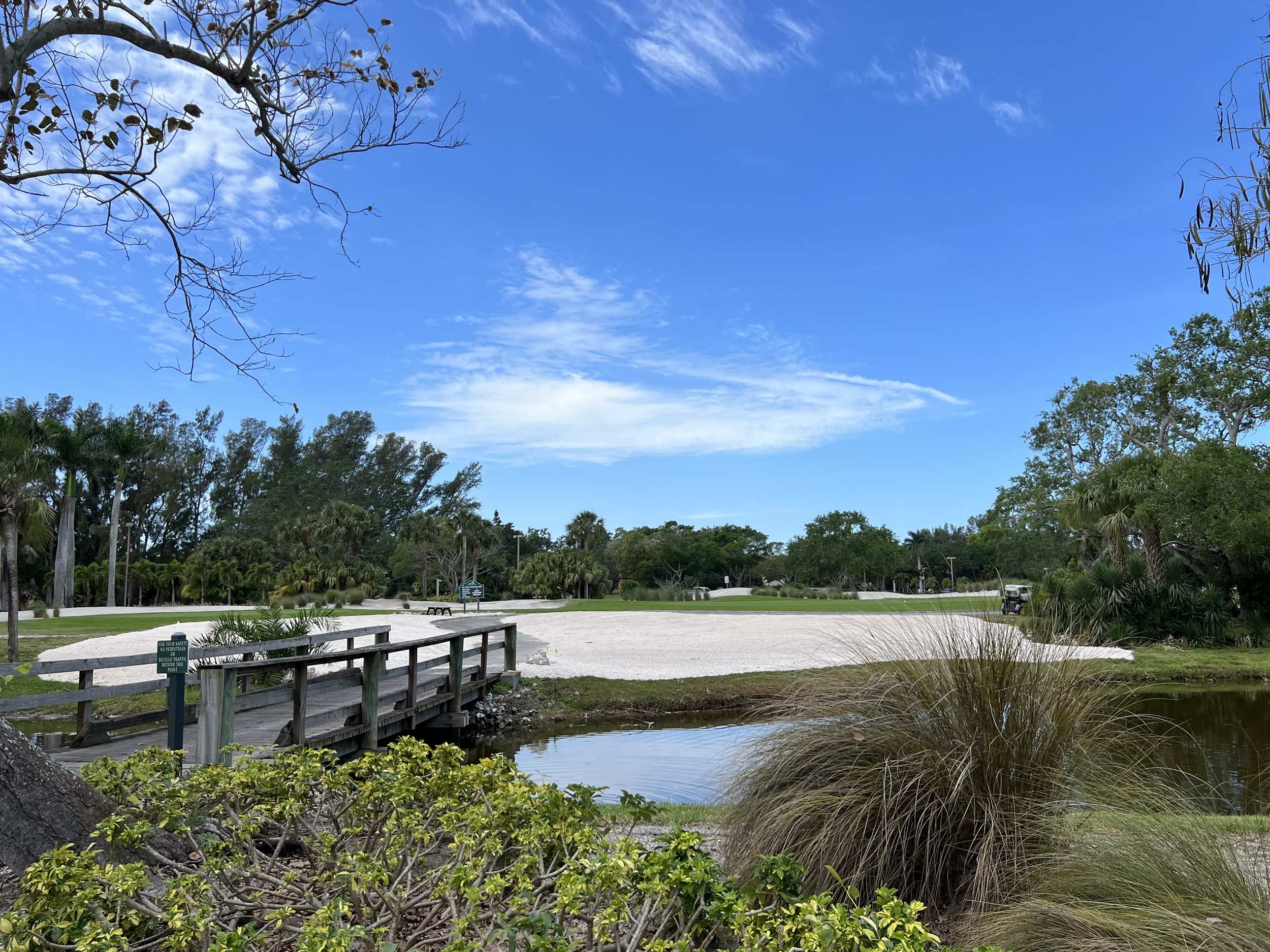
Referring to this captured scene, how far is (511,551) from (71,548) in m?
36.8

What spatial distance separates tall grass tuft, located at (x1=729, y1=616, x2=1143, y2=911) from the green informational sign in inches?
171

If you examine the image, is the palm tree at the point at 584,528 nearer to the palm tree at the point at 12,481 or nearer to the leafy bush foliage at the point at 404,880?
the palm tree at the point at 12,481

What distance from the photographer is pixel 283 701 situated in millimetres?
8477

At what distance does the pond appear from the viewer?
8.45 meters

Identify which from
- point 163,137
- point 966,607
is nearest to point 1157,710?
point 966,607

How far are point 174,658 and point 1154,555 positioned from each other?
2718 cm

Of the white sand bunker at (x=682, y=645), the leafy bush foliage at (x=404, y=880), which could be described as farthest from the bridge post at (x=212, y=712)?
the white sand bunker at (x=682, y=645)

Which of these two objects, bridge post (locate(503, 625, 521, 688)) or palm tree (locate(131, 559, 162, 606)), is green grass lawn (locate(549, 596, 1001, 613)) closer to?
bridge post (locate(503, 625, 521, 688))

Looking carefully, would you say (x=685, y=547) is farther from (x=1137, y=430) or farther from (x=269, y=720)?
(x=269, y=720)

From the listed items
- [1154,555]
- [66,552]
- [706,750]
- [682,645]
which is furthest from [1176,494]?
[66,552]

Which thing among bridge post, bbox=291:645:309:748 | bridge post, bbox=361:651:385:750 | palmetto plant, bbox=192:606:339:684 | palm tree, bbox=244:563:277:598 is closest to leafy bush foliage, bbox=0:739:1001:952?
bridge post, bbox=291:645:309:748

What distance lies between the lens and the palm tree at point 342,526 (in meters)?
57.4

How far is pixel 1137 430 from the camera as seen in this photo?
36.6 m

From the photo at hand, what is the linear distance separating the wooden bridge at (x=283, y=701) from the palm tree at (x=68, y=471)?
27653 millimetres
